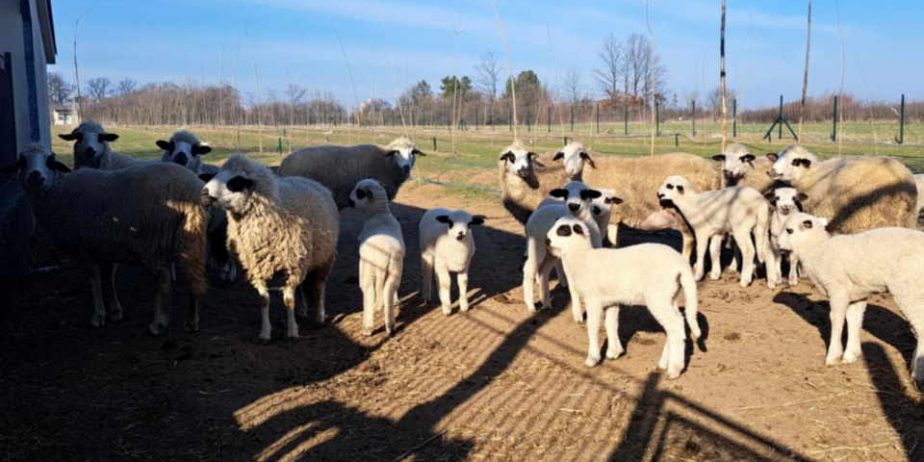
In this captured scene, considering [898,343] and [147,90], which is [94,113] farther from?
[898,343]

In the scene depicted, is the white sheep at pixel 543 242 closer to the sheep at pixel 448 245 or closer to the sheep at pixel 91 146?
the sheep at pixel 448 245

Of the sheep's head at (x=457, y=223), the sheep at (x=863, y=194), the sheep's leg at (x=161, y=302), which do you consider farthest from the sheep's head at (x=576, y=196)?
the sheep's leg at (x=161, y=302)

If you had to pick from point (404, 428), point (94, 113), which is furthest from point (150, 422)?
point (94, 113)

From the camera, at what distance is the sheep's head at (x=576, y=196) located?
8.11m

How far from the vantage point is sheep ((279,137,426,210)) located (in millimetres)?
12359

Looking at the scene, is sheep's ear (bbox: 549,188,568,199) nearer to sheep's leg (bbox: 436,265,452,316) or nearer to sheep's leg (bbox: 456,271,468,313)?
sheep's leg (bbox: 456,271,468,313)

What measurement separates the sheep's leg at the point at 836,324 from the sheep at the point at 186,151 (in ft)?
26.2

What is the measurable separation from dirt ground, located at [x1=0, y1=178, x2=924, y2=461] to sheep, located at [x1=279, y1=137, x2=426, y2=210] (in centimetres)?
437

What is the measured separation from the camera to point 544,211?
812 cm

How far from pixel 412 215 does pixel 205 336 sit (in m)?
8.50

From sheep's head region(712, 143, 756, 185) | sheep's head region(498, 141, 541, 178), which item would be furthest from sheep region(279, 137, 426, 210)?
sheep's head region(712, 143, 756, 185)

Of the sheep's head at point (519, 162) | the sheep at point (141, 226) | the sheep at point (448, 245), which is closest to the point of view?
the sheep at point (141, 226)

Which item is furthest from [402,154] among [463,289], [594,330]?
[594,330]

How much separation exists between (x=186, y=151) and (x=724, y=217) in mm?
7375
